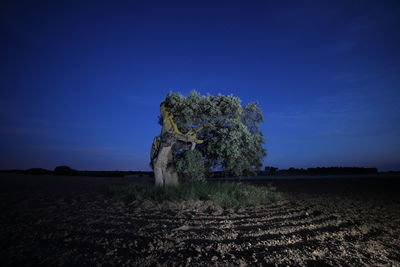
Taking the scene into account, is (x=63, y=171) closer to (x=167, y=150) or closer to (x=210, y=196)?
(x=167, y=150)

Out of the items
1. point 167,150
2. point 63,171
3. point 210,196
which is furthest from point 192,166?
point 63,171

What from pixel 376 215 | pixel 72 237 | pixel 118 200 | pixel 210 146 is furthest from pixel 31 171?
pixel 376 215

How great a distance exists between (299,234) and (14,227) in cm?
831

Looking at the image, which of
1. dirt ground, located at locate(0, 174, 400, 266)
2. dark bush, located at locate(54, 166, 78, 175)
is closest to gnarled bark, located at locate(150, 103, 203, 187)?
dirt ground, located at locate(0, 174, 400, 266)

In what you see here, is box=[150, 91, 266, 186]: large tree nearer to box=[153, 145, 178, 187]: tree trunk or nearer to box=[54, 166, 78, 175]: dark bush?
box=[153, 145, 178, 187]: tree trunk

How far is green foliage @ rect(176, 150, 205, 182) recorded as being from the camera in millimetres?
13820

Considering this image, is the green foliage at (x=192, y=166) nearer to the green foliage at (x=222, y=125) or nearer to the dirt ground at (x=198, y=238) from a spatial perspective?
the green foliage at (x=222, y=125)

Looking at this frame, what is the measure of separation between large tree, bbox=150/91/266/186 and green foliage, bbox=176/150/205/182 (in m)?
0.51

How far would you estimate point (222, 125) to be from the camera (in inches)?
594

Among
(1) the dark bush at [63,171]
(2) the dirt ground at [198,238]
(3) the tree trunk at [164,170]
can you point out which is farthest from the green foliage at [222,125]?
(1) the dark bush at [63,171]

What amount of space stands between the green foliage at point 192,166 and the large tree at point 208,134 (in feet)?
1.68

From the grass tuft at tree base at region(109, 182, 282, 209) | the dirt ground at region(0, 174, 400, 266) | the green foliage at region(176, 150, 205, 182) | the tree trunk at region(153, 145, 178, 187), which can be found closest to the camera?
the dirt ground at region(0, 174, 400, 266)

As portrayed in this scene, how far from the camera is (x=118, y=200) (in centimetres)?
1205

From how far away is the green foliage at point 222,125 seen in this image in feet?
46.3
